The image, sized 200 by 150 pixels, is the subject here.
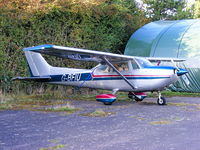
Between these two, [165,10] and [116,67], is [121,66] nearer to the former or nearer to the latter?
[116,67]

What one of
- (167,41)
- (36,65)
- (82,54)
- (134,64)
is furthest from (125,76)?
(167,41)

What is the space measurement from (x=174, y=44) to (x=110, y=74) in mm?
7464

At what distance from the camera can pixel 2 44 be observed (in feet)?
42.4

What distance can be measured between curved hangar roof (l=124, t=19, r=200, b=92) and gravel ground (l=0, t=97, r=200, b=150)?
8428mm

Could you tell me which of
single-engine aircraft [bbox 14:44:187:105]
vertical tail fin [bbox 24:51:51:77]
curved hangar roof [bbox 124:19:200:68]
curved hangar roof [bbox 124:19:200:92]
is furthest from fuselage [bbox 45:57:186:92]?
curved hangar roof [bbox 124:19:200:68]

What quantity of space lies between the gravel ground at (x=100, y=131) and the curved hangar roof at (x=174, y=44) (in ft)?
27.6

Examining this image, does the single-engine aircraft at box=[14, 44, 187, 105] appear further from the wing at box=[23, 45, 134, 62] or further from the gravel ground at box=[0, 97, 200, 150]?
the gravel ground at box=[0, 97, 200, 150]

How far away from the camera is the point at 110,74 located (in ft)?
38.9

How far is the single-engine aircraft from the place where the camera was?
420 inches

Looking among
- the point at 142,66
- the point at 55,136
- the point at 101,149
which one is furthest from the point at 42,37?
the point at 101,149

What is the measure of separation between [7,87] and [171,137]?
9368mm

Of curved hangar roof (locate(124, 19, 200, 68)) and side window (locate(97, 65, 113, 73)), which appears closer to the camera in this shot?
side window (locate(97, 65, 113, 73))

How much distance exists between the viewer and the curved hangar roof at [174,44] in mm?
16672

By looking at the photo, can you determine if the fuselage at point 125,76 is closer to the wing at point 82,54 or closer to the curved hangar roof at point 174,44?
the wing at point 82,54
